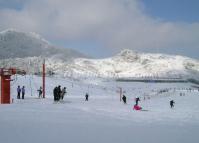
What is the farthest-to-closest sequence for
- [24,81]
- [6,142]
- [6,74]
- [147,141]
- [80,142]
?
[24,81] < [6,74] < [147,141] < [80,142] < [6,142]

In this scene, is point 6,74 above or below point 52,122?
above

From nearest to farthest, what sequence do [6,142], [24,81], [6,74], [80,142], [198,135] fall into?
[6,142] < [80,142] < [198,135] < [6,74] < [24,81]

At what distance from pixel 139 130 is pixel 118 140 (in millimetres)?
2875

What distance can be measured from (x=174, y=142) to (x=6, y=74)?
19942 mm

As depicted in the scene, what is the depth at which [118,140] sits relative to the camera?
10.8 m

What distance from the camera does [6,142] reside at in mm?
9414

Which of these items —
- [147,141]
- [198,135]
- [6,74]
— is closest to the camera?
[147,141]

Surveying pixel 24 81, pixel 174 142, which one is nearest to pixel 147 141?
pixel 174 142

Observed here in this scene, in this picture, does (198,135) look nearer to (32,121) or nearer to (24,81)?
(32,121)

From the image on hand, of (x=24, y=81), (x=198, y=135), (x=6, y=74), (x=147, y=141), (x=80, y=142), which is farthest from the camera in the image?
(x=24, y=81)

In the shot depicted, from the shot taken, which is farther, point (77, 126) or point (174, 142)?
point (77, 126)

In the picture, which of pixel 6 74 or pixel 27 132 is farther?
pixel 6 74

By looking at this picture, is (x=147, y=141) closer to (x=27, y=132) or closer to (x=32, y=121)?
(x=27, y=132)

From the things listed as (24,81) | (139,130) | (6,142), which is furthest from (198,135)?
(24,81)
